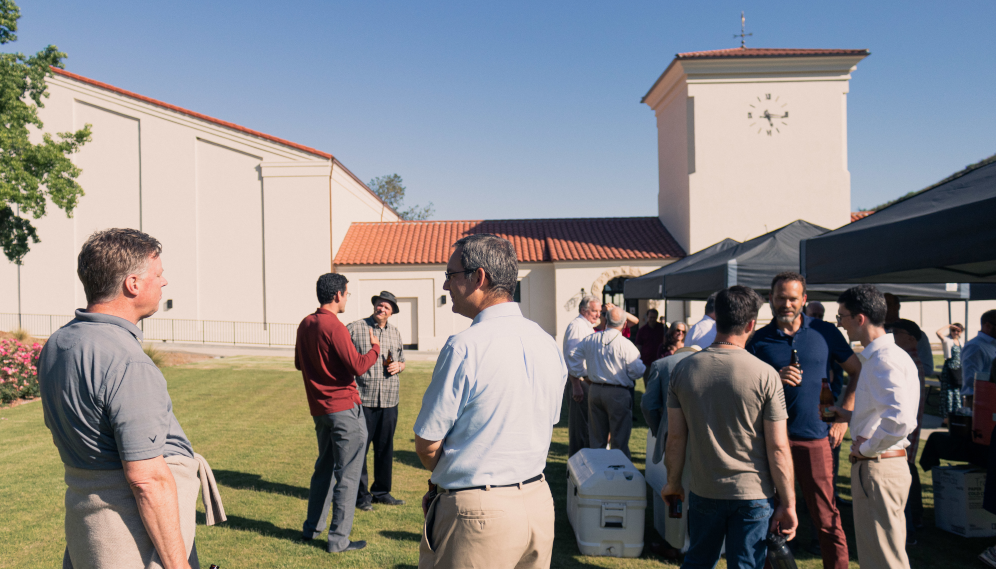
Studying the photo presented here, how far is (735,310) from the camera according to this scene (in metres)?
3.22

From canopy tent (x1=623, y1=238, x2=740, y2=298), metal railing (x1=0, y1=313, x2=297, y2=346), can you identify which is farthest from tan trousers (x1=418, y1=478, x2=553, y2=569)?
metal railing (x1=0, y1=313, x2=297, y2=346)

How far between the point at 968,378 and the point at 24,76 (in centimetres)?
2383

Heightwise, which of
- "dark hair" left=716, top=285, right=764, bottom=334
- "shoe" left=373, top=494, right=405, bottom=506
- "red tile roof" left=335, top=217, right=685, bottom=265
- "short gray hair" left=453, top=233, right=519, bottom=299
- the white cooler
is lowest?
"shoe" left=373, top=494, right=405, bottom=506

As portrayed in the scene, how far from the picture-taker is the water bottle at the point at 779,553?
3.01 metres

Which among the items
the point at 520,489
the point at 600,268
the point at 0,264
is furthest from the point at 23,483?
the point at 0,264

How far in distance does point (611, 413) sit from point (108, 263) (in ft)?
17.4

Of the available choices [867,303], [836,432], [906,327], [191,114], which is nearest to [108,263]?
[867,303]

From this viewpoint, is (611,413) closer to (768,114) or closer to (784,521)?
(784,521)

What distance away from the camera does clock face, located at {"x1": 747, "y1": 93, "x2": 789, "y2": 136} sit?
2366cm

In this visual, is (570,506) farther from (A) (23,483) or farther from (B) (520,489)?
(A) (23,483)

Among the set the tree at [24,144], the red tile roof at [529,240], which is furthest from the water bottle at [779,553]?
the red tile roof at [529,240]

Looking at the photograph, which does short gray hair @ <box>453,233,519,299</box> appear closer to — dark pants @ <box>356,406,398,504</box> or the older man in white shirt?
dark pants @ <box>356,406,398,504</box>

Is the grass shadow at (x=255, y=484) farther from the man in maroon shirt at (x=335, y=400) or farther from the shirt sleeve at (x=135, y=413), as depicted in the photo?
the shirt sleeve at (x=135, y=413)

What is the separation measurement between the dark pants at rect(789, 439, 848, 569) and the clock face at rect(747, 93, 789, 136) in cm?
2261
